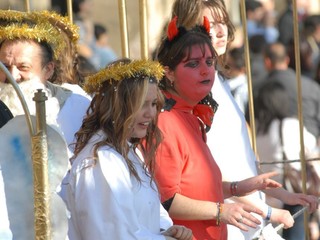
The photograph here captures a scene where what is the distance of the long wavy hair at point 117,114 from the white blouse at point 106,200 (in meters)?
0.05

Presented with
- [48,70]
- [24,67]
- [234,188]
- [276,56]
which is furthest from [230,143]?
[276,56]

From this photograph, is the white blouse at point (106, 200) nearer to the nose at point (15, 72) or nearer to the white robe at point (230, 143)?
the nose at point (15, 72)

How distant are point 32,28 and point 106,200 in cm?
97

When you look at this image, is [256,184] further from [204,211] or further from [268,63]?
[268,63]

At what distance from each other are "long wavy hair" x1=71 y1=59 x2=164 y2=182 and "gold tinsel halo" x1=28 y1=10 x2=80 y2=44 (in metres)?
0.69

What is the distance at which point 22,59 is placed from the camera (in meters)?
4.78

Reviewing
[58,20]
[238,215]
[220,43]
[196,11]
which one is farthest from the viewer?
[220,43]

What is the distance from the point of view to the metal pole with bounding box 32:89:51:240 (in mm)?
3525

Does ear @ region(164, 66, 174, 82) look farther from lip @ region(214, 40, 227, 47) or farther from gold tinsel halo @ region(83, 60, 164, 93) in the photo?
lip @ region(214, 40, 227, 47)

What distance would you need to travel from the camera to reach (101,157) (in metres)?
4.21

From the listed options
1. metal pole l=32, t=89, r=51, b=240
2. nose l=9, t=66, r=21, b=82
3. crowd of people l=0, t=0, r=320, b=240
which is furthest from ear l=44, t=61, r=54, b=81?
metal pole l=32, t=89, r=51, b=240

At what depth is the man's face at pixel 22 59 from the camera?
4.77 metres

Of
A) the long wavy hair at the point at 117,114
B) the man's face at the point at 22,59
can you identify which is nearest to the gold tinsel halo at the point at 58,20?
the man's face at the point at 22,59

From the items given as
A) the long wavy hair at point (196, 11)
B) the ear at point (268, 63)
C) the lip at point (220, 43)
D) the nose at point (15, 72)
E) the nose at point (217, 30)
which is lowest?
the ear at point (268, 63)
